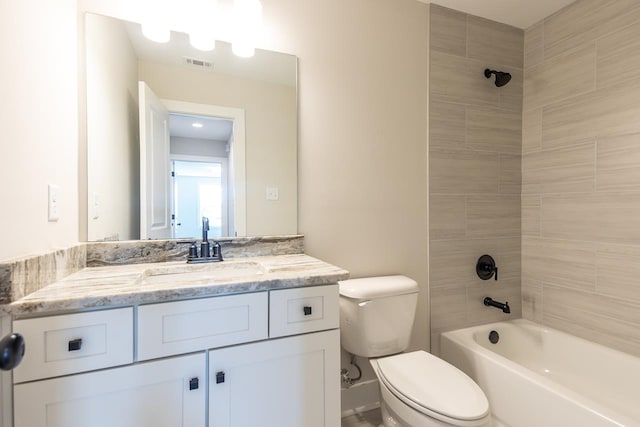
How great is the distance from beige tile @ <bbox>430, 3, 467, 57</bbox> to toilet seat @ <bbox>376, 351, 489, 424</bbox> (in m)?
1.77

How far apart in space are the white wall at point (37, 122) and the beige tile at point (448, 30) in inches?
71.4

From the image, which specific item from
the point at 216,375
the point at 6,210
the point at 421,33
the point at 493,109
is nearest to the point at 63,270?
the point at 6,210

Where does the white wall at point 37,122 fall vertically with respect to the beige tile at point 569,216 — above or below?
above

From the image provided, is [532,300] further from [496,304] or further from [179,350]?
[179,350]

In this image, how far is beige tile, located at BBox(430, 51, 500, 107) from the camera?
6.12ft

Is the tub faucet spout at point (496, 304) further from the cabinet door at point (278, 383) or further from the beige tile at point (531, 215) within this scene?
the cabinet door at point (278, 383)

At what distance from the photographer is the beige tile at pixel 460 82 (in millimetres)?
1864

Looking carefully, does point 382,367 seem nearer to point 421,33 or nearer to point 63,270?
point 63,270

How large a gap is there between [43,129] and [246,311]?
885mm

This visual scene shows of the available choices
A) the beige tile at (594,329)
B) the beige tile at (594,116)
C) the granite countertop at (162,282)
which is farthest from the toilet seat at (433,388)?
the beige tile at (594,116)

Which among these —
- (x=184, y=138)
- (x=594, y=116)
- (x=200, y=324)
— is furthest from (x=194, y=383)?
(x=594, y=116)

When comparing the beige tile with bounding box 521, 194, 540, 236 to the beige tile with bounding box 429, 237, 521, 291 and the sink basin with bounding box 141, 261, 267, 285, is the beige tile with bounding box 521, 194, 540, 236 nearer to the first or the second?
the beige tile with bounding box 429, 237, 521, 291

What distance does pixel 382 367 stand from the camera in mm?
1376

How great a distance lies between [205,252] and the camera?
1367mm
